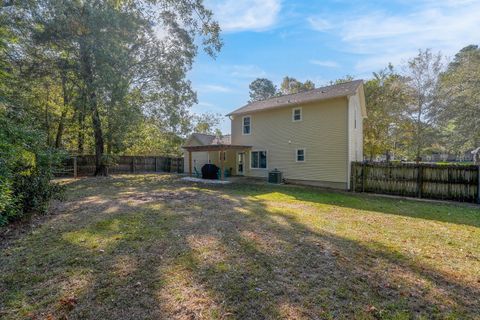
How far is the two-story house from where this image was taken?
42.6 ft

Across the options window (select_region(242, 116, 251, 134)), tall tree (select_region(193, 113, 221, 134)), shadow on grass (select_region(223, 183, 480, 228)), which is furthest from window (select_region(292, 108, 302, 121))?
tall tree (select_region(193, 113, 221, 134))

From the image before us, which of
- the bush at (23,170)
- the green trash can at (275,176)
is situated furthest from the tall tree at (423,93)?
the bush at (23,170)

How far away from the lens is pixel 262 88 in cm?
4266

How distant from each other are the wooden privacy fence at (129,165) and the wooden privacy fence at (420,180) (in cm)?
1685

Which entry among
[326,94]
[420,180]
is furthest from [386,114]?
[420,180]

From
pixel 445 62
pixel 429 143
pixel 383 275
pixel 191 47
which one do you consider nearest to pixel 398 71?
pixel 445 62

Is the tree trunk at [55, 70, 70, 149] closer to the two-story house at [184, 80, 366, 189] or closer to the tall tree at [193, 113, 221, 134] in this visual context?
the two-story house at [184, 80, 366, 189]

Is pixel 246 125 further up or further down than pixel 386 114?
further down

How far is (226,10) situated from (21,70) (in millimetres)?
12027

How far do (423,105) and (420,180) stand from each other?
37.2 ft

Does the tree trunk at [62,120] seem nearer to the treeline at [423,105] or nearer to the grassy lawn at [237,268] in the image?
the grassy lawn at [237,268]

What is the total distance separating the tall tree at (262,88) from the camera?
42594mm

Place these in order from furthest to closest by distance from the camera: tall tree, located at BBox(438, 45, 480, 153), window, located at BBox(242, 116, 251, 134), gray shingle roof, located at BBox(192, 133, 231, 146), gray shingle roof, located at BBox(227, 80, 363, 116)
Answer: gray shingle roof, located at BBox(192, 133, 231, 146) → window, located at BBox(242, 116, 251, 134) → tall tree, located at BBox(438, 45, 480, 153) → gray shingle roof, located at BBox(227, 80, 363, 116)

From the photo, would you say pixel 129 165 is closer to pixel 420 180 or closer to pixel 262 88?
pixel 420 180
